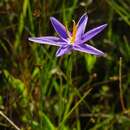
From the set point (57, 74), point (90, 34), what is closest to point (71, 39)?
point (90, 34)

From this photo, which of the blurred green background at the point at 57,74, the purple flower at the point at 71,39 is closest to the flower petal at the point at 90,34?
the purple flower at the point at 71,39

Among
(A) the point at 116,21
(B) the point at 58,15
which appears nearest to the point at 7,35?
(B) the point at 58,15

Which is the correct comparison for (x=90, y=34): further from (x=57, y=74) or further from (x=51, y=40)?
(x=57, y=74)

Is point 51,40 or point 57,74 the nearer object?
point 51,40

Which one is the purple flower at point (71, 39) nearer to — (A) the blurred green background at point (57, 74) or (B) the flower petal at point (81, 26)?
(B) the flower petal at point (81, 26)

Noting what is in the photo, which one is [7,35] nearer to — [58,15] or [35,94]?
[58,15]

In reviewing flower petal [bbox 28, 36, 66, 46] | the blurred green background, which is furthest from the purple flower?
the blurred green background
